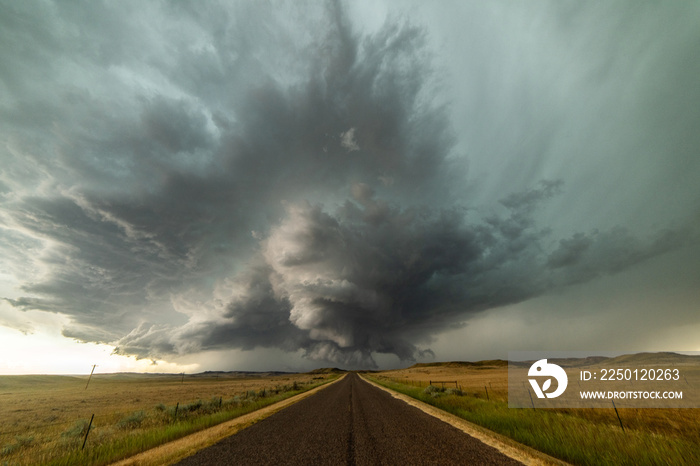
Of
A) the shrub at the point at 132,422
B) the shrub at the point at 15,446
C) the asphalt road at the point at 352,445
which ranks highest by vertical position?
the asphalt road at the point at 352,445

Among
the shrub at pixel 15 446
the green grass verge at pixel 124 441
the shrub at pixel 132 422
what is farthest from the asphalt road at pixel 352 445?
the shrub at pixel 15 446

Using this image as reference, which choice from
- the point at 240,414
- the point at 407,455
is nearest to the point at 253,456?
the point at 407,455

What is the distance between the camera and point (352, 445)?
950 cm

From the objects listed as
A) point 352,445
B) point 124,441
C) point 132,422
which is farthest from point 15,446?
point 352,445

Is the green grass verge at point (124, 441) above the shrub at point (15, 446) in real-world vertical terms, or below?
above

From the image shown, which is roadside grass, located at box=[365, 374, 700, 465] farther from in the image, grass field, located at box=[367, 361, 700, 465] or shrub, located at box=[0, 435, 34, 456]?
shrub, located at box=[0, 435, 34, 456]

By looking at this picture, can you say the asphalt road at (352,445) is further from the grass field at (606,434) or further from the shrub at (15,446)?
the shrub at (15,446)

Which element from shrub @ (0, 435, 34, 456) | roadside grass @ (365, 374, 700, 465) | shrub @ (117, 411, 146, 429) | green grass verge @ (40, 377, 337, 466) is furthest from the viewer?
shrub @ (117, 411, 146, 429)

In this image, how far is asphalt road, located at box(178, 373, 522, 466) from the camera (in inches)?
311

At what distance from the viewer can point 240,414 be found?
1881 cm

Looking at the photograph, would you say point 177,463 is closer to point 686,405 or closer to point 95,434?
point 95,434

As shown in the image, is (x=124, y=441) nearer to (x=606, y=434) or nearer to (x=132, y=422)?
(x=132, y=422)

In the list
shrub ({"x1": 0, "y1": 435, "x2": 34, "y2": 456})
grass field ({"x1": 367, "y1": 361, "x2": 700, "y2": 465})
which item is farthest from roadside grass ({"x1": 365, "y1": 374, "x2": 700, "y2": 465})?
shrub ({"x1": 0, "y1": 435, "x2": 34, "y2": 456})

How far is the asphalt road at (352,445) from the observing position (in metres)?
7.91
